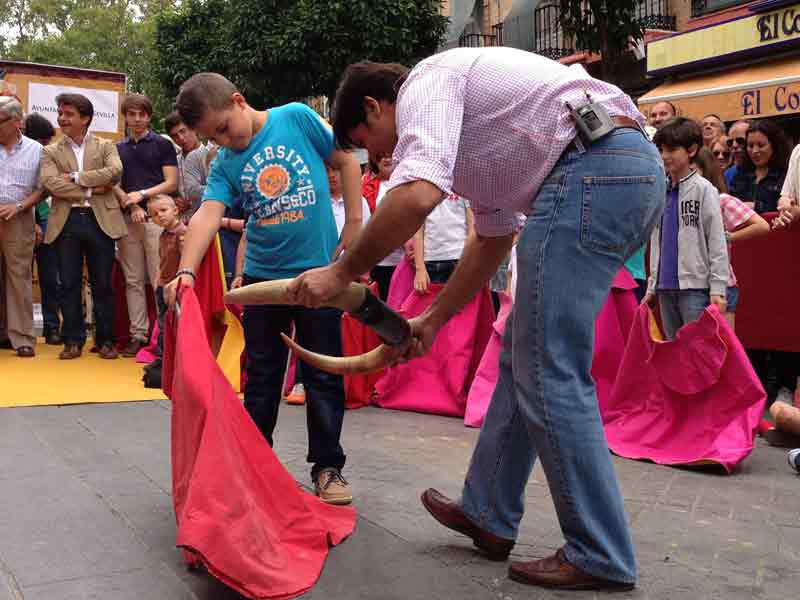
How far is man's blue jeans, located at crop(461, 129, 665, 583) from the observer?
119 inches

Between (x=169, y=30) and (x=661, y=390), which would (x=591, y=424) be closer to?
(x=661, y=390)

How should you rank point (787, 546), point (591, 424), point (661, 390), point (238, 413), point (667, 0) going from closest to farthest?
1. point (591, 424)
2. point (238, 413)
3. point (787, 546)
4. point (661, 390)
5. point (667, 0)

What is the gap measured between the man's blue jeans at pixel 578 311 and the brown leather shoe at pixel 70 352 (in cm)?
645

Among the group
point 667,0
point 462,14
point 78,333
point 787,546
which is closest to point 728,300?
point 787,546

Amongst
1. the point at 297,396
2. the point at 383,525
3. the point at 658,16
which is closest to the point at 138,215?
the point at 297,396

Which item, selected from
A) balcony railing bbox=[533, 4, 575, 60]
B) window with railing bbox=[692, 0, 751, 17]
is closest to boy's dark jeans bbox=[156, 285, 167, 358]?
window with railing bbox=[692, 0, 751, 17]

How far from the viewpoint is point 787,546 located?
12.2 ft

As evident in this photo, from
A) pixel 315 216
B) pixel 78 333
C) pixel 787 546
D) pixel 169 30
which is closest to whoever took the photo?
pixel 787 546

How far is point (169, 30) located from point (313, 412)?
3207 centimetres

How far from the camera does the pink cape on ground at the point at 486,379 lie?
237 inches

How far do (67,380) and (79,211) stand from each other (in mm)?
1876

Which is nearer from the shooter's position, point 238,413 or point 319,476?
point 238,413

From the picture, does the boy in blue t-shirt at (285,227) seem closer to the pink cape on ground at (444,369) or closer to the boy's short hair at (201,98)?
the boy's short hair at (201,98)

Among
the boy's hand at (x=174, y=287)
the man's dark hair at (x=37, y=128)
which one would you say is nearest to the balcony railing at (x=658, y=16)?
the man's dark hair at (x=37, y=128)
